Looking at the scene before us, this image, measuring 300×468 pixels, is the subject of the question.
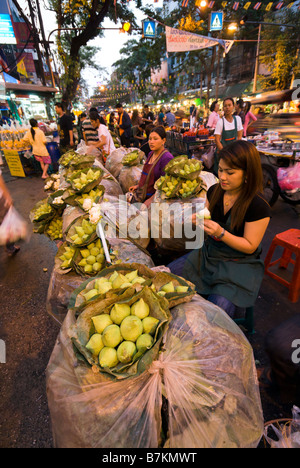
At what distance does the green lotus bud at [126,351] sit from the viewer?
2.93 ft

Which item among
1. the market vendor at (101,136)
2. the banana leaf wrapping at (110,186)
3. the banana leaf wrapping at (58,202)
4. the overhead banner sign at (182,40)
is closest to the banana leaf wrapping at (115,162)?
the market vendor at (101,136)

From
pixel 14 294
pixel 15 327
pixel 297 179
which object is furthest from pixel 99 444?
pixel 297 179

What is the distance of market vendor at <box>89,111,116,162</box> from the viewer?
5.12 meters

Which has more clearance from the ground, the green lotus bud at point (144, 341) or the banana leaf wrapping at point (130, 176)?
the green lotus bud at point (144, 341)

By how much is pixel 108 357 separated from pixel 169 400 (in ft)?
0.95

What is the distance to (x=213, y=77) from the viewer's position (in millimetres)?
29375

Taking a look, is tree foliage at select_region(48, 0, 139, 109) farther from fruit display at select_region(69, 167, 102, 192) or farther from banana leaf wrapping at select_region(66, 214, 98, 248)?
banana leaf wrapping at select_region(66, 214, 98, 248)

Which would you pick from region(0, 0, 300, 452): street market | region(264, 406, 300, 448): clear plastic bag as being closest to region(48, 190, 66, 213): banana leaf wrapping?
region(0, 0, 300, 452): street market

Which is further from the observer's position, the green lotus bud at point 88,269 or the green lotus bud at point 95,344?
the green lotus bud at point 88,269

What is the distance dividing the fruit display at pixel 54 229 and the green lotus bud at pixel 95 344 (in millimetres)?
2688

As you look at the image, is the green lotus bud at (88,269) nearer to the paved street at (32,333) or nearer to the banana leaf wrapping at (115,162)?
the paved street at (32,333)

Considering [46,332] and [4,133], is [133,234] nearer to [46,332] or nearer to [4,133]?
[46,332]

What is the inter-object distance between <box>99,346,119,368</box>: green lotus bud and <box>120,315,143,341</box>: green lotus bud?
74mm

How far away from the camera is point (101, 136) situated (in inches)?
209
